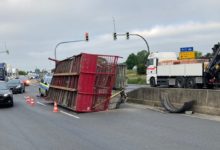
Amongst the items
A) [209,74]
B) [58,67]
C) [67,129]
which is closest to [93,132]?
[67,129]

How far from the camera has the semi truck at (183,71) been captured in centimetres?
2555

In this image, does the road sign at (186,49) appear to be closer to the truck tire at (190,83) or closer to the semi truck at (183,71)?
the semi truck at (183,71)

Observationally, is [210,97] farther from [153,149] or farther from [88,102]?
[153,149]

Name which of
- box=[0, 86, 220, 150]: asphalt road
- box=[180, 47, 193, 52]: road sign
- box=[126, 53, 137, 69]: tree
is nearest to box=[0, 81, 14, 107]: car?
box=[0, 86, 220, 150]: asphalt road

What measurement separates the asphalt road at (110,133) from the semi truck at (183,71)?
10498 mm

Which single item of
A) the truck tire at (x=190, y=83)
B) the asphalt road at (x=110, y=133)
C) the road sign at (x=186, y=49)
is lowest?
the asphalt road at (x=110, y=133)

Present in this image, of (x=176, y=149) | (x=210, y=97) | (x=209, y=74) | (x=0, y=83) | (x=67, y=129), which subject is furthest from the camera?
(x=209, y=74)

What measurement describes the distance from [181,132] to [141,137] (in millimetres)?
1372

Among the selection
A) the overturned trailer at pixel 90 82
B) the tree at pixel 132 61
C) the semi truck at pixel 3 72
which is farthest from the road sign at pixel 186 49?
the tree at pixel 132 61

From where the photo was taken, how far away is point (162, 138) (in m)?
10.4

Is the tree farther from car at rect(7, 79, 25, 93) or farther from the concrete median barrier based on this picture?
the concrete median barrier

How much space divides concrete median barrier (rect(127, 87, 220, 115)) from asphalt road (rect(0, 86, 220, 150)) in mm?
1071

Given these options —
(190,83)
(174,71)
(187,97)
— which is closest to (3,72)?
(174,71)

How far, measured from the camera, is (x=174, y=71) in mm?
32094
